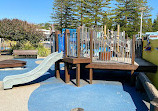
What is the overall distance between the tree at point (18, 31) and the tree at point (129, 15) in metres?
17.6

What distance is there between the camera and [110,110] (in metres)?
4.42

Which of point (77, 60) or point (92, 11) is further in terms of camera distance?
point (92, 11)

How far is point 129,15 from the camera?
3100 cm

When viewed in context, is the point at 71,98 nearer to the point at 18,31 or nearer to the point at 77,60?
the point at 77,60

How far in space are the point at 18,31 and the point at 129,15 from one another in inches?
904

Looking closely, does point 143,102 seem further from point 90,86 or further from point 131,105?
point 90,86

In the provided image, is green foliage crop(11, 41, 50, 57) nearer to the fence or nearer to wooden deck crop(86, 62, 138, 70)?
the fence

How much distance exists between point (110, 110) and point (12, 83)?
461 cm

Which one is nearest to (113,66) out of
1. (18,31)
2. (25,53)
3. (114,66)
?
(114,66)

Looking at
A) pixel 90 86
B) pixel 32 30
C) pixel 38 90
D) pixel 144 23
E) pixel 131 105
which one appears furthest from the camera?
pixel 144 23

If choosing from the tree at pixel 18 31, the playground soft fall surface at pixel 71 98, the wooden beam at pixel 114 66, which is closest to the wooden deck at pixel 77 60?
the wooden beam at pixel 114 66

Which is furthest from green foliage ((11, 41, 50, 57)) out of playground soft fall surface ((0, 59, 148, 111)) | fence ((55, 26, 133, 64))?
playground soft fall surface ((0, 59, 148, 111))

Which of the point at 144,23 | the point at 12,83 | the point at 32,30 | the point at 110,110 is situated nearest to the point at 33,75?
the point at 12,83

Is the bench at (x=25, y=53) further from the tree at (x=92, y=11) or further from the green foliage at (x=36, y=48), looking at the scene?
the tree at (x=92, y=11)
